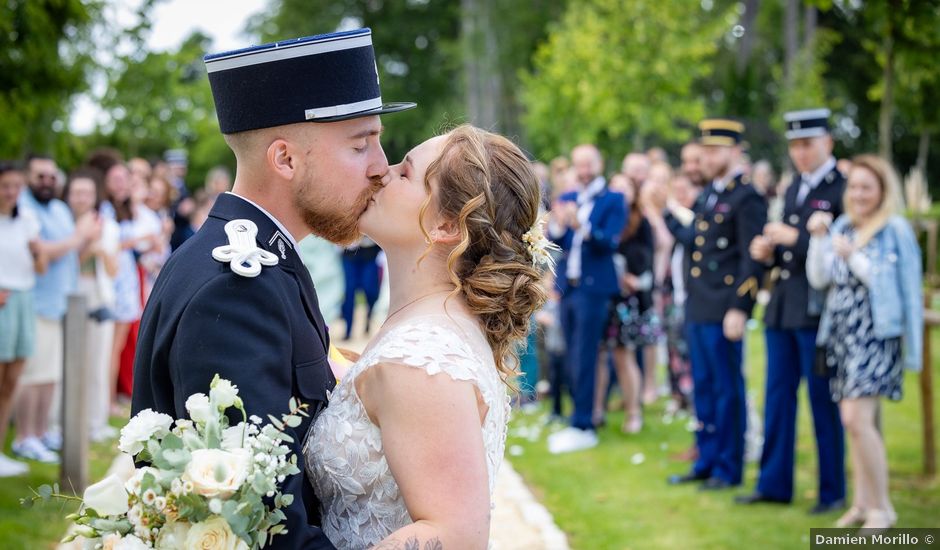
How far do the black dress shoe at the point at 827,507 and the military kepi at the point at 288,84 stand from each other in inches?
217

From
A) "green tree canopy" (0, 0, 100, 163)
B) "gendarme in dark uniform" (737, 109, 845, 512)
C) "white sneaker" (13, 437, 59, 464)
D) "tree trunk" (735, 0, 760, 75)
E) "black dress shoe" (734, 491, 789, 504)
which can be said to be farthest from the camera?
"tree trunk" (735, 0, 760, 75)

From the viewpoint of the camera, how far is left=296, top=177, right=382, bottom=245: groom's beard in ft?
9.15

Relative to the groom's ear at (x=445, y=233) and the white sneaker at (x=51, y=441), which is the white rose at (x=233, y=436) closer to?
the groom's ear at (x=445, y=233)

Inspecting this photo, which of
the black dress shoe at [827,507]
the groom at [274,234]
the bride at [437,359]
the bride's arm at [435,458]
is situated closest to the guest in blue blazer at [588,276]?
the black dress shoe at [827,507]

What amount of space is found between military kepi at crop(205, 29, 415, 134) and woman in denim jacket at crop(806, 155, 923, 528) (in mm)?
4630

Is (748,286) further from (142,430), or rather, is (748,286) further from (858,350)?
(142,430)

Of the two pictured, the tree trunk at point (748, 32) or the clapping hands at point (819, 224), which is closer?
the clapping hands at point (819, 224)

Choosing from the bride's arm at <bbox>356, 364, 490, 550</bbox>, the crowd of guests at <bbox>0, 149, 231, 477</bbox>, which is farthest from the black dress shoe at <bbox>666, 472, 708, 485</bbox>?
the bride's arm at <bbox>356, 364, 490, 550</bbox>

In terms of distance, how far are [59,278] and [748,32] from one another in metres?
36.6

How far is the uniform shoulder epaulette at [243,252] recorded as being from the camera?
248cm

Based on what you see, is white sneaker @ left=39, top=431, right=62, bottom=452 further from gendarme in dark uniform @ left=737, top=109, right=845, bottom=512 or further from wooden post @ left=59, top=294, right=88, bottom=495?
gendarme in dark uniform @ left=737, top=109, right=845, bottom=512

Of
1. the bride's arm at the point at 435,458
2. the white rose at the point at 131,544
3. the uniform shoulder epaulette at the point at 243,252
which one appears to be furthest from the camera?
the uniform shoulder epaulette at the point at 243,252

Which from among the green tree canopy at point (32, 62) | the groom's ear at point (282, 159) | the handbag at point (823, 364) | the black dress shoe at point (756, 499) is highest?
the green tree canopy at point (32, 62)

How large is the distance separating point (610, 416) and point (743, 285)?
12.5 ft
